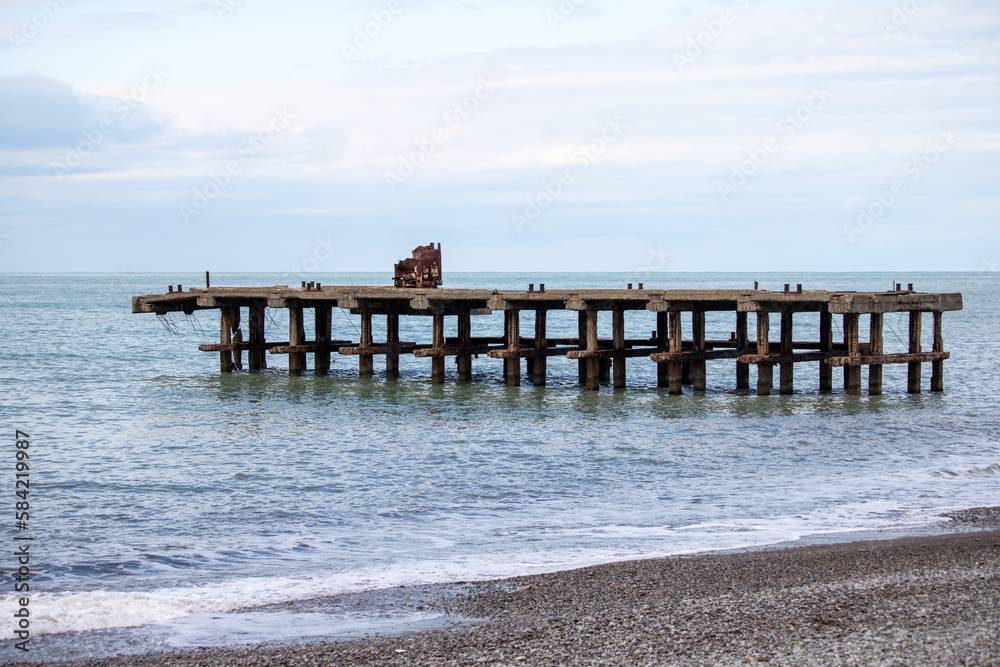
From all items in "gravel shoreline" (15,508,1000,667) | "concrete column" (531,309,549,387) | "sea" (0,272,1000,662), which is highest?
"concrete column" (531,309,549,387)

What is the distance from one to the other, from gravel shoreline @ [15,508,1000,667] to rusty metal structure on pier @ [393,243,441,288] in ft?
68.6

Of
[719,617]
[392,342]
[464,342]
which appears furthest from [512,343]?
[719,617]

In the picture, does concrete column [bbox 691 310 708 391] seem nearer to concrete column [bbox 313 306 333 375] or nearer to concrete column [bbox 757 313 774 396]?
concrete column [bbox 757 313 774 396]

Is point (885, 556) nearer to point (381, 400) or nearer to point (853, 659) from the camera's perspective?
point (853, 659)

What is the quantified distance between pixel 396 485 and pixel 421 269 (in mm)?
16012

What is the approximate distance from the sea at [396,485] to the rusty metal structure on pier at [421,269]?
3.27 meters

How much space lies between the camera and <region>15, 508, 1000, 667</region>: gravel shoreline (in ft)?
24.8

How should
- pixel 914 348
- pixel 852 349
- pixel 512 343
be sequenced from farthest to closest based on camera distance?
1. pixel 512 343
2. pixel 914 348
3. pixel 852 349

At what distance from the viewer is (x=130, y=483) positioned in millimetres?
15422

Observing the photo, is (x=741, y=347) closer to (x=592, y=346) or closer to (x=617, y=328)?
(x=617, y=328)

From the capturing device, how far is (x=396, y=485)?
599 inches

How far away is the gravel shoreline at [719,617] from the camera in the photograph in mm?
7574

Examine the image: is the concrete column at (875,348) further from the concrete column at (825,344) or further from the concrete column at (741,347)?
the concrete column at (741,347)

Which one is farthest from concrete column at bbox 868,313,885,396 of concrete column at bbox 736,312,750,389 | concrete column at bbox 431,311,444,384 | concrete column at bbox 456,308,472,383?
concrete column at bbox 431,311,444,384
